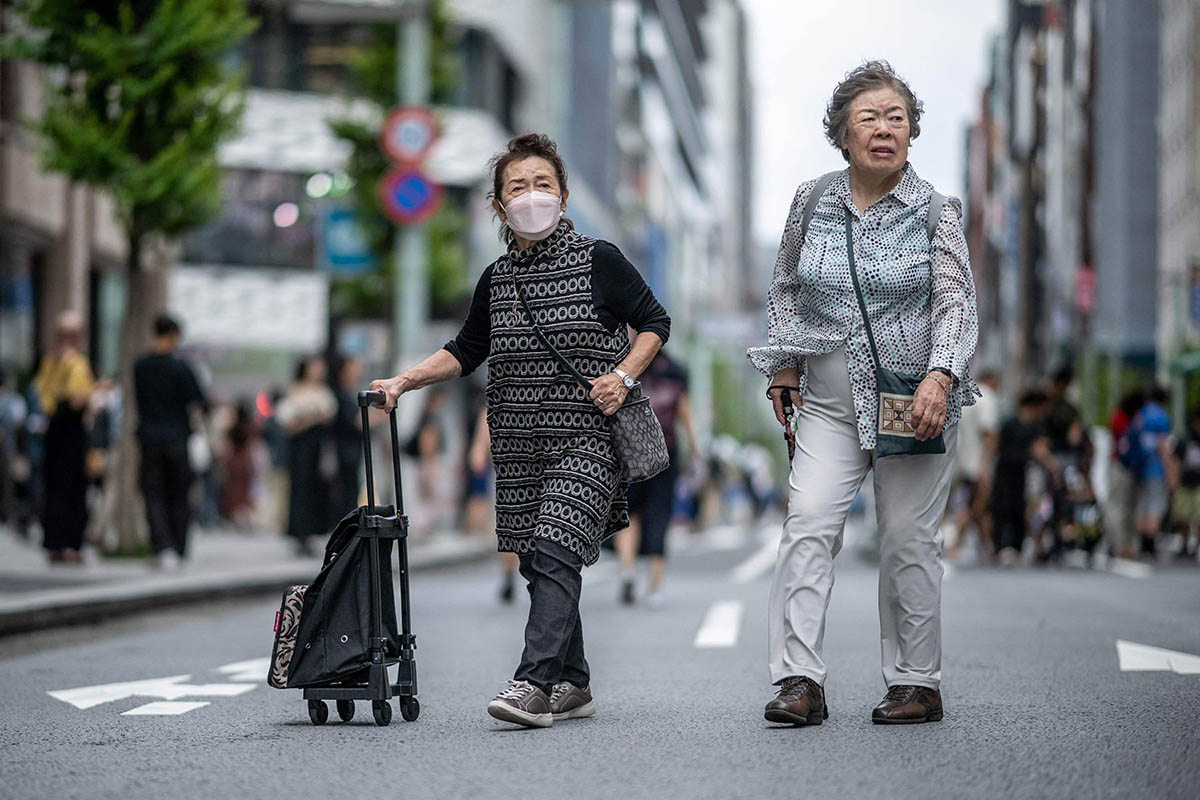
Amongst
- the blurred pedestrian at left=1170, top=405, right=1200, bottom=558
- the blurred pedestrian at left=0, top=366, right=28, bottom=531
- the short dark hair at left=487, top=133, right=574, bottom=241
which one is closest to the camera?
the short dark hair at left=487, top=133, right=574, bottom=241

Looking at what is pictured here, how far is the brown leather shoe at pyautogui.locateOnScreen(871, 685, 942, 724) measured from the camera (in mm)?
6305

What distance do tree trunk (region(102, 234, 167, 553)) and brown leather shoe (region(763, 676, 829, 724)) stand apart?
37.7ft

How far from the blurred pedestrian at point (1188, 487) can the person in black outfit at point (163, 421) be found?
10937 millimetres

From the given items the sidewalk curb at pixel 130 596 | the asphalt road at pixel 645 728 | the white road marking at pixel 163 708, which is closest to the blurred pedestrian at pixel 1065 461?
the sidewalk curb at pixel 130 596

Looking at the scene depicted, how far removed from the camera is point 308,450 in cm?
1888

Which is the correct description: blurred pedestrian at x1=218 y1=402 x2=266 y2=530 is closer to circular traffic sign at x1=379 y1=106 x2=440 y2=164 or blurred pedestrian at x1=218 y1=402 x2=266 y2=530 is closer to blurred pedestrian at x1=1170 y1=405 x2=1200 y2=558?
circular traffic sign at x1=379 y1=106 x2=440 y2=164

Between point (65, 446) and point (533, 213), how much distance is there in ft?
32.6

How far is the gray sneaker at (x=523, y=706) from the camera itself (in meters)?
6.18

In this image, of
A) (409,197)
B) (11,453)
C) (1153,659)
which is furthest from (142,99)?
(1153,659)

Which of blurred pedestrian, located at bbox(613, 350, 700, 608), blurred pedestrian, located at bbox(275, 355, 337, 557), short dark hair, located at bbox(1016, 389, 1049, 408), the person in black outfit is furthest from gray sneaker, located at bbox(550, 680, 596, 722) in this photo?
short dark hair, located at bbox(1016, 389, 1049, 408)

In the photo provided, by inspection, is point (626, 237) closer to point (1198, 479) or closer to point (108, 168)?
point (1198, 479)

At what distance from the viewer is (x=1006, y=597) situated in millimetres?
13664

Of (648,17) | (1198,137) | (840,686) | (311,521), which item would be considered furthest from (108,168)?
(648,17)

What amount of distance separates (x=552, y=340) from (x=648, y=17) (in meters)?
91.6
